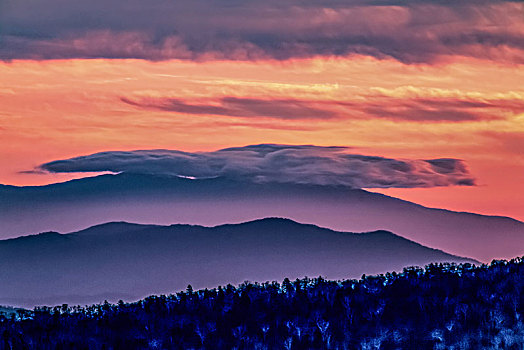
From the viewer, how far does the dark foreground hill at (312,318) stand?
32938mm

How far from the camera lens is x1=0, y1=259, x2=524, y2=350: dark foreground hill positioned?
108 ft

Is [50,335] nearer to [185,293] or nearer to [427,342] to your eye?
[185,293]

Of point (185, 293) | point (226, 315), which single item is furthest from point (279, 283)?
point (226, 315)

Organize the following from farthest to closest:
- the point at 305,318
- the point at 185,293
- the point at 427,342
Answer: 1. the point at 185,293
2. the point at 305,318
3. the point at 427,342

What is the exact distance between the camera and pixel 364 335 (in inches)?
1312

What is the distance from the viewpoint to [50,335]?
34.3 m

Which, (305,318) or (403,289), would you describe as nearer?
(305,318)

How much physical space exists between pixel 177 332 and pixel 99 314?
15.2ft

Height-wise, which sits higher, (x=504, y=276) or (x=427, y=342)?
(x=504, y=276)

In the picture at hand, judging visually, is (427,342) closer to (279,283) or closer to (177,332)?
(177,332)

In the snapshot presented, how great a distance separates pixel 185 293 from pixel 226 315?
4548mm

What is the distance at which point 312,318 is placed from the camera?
34.7 m

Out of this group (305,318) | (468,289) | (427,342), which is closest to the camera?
(427,342)

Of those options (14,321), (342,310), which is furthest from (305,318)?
(14,321)
